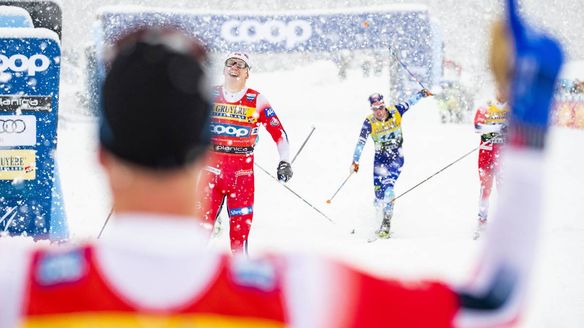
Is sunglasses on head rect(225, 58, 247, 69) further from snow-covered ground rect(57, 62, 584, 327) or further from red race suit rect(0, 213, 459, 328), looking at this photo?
red race suit rect(0, 213, 459, 328)

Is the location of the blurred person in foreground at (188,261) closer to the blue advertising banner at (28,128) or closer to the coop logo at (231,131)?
the coop logo at (231,131)

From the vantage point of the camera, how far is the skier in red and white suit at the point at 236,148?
18.3ft

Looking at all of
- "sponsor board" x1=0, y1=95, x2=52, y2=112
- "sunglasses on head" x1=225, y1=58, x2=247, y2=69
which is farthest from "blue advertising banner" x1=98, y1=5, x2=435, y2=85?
"sunglasses on head" x1=225, y1=58, x2=247, y2=69

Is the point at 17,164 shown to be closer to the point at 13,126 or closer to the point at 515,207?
the point at 13,126

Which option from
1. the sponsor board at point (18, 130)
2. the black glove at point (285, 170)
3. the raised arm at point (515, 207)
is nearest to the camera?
the raised arm at point (515, 207)

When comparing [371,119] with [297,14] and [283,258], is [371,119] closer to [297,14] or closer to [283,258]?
[283,258]

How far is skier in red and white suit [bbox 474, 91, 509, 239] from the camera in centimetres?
833

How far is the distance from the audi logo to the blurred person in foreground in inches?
235

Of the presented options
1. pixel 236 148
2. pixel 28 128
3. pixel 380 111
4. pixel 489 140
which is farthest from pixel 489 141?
pixel 28 128

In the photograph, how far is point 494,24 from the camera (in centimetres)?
98

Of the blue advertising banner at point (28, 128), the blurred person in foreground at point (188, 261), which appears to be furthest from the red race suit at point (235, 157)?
the blurred person in foreground at point (188, 261)

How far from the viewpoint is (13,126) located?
643cm

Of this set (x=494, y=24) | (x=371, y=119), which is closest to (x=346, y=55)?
(x=371, y=119)

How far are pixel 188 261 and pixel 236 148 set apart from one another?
15.8 ft
